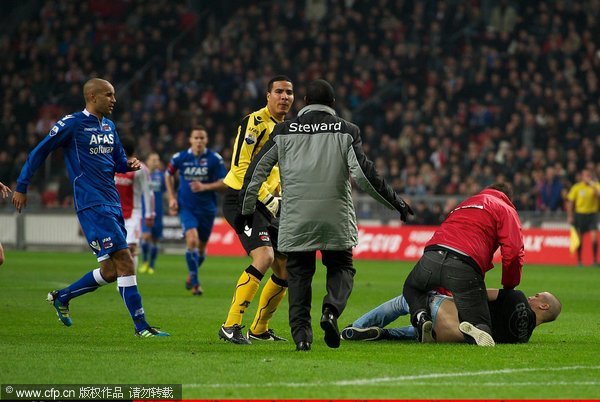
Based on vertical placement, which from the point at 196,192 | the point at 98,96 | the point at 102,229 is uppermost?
the point at 98,96

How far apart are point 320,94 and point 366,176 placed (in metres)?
0.84

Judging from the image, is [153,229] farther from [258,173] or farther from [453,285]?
[258,173]

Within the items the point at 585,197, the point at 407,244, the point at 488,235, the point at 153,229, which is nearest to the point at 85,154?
the point at 488,235

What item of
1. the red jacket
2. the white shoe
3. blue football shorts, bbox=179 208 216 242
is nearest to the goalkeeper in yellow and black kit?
the red jacket

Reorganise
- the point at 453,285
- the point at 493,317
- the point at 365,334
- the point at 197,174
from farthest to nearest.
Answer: the point at 197,174
the point at 365,334
the point at 493,317
the point at 453,285

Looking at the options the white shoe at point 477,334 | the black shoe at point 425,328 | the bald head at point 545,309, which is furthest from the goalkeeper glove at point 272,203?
the bald head at point 545,309

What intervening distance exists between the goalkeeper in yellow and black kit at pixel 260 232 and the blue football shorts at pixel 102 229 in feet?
3.53

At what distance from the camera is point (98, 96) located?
421 inches

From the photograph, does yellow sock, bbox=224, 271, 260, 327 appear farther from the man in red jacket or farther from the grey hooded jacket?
the man in red jacket

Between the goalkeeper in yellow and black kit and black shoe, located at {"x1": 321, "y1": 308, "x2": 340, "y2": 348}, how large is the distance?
121 centimetres

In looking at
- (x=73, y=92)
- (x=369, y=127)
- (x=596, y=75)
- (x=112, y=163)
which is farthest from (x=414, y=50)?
(x=112, y=163)

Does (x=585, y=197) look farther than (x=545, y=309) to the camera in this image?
Yes

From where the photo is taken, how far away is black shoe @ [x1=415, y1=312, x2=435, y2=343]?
1031cm

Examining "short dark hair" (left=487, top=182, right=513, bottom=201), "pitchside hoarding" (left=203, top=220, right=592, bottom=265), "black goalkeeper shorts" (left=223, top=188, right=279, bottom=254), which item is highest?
"short dark hair" (left=487, top=182, right=513, bottom=201)
